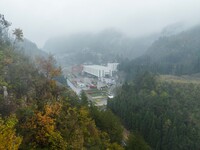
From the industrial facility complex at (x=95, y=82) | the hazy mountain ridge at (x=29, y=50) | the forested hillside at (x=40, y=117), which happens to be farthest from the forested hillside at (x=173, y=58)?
the forested hillside at (x=40, y=117)

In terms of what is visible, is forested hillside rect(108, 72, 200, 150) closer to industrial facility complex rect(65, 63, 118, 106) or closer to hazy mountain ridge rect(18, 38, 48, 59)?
industrial facility complex rect(65, 63, 118, 106)

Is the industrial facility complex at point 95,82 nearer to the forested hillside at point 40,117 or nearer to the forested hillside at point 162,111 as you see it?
the forested hillside at point 162,111

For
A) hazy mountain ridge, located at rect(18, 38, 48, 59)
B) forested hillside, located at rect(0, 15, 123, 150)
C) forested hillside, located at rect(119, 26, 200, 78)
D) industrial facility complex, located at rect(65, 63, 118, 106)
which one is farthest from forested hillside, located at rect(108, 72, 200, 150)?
hazy mountain ridge, located at rect(18, 38, 48, 59)

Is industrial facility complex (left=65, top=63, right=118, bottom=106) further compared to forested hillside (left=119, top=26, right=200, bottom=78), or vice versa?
forested hillside (left=119, top=26, right=200, bottom=78)

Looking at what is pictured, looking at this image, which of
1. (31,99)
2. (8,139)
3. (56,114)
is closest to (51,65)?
(31,99)

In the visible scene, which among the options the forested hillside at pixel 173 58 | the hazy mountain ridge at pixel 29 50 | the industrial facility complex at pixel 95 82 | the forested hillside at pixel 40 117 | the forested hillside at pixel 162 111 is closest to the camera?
the forested hillside at pixel 40 117
